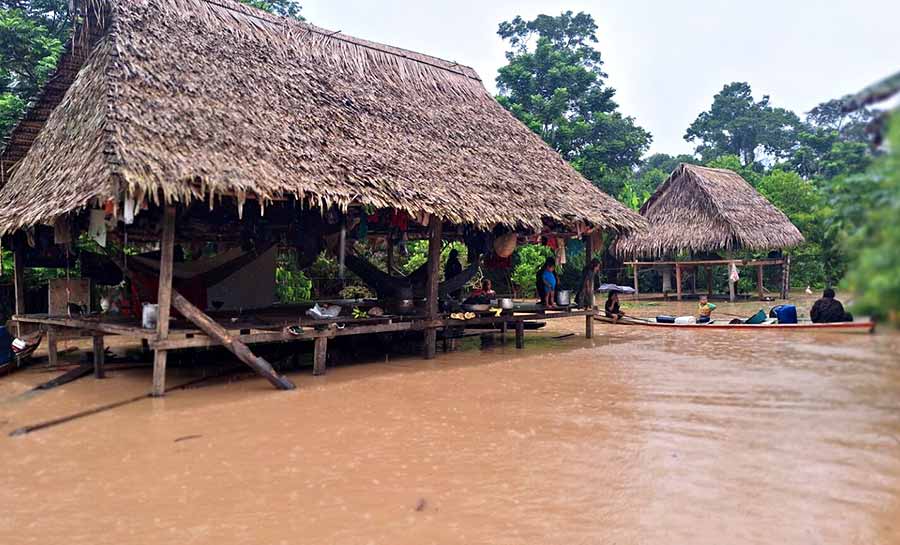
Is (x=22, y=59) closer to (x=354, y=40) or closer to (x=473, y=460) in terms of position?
(x=354, y=40)

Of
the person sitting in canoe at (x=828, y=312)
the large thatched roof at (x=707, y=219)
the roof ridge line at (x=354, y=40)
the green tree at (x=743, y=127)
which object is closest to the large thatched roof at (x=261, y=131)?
the roof ridge line at (x=354, y=40)

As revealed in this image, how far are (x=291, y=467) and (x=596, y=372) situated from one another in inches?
173

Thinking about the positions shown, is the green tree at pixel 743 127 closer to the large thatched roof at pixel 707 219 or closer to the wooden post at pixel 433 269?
the large thatched roof at pixel 707 219

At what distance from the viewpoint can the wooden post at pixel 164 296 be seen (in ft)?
21.4

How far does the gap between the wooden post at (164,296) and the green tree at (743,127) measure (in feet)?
96.8

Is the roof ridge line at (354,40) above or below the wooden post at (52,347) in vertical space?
above

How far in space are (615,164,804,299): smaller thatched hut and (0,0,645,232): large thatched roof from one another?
275 inches

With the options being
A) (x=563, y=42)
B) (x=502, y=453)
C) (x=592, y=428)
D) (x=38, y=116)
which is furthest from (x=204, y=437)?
(x=563, y=42)

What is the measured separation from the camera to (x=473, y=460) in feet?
15.5

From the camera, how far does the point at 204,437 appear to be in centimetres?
535

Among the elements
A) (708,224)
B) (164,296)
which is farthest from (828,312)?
(164,296)

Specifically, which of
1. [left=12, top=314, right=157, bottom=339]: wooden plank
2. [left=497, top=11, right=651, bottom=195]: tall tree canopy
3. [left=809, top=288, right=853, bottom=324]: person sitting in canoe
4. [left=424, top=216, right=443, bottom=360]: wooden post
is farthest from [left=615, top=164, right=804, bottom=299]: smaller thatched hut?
[left=12, top=314, right=157, bottom=339]: wooden plank

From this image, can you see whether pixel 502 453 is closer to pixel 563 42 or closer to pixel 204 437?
pixel 204 437

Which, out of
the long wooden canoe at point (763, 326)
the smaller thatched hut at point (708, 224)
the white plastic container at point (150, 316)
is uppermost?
the smaller thatched hut at point (708, 224)
